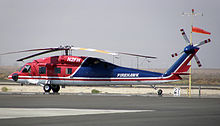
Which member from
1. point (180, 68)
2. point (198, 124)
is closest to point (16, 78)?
point (180, 68)

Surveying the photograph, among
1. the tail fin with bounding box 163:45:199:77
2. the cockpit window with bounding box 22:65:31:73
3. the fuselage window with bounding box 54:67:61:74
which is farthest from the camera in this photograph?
the cockpit window with bounding box 22:65:31:73

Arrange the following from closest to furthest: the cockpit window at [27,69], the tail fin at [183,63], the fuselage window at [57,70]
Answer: the tail fin at [183,63] → the fuselage window at [57,70] → the cockpit window at [27,69]

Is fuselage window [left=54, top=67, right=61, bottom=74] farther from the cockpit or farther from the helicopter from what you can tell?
the cockpit

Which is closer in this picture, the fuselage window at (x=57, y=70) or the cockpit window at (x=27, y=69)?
the fuselage window at (x=57, y=70)

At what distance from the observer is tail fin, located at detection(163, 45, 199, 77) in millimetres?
35562

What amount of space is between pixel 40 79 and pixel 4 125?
24.0m

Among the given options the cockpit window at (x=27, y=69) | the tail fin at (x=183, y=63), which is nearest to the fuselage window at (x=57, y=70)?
the cockpit window at (x=27, y=69)

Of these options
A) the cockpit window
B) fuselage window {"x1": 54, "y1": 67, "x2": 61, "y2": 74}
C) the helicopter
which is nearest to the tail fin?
the helicopter

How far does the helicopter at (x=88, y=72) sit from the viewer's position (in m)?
35.7

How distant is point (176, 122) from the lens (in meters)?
15.9

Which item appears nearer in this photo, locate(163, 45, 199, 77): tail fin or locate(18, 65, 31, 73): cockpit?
locate(163, 45, 199, 77): tail fin

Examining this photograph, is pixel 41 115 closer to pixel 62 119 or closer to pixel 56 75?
pixel 62 119

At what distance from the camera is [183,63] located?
3562cm

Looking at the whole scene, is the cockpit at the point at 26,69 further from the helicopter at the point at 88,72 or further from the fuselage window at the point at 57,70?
the fuselage window at the point at 57,70
